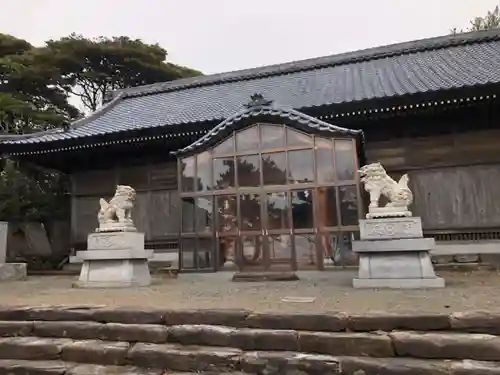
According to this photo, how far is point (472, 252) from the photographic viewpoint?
9906 millimetres

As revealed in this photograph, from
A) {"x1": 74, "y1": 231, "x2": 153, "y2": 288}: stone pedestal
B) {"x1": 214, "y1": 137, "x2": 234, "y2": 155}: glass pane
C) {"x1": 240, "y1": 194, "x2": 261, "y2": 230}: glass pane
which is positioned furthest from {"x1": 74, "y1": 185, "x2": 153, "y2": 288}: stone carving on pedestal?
{"x1": 214, "y1": 137, "x2": 234, "y2": 155}: glass pane

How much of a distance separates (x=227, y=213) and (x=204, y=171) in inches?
47.7

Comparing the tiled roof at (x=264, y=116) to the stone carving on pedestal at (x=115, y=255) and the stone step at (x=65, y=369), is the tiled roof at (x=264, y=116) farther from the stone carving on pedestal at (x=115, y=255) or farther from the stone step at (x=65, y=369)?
the stone step at (x=65, y=369)

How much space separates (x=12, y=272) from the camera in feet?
34.5

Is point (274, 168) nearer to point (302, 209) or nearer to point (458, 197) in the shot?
point (302, 209)

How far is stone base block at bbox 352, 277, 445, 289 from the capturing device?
6575 mm

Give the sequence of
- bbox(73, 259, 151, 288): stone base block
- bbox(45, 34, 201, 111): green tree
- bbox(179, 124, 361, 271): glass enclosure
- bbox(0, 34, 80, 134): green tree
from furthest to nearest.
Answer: bbox(45, 34, 201, 111): green tree → bbox(0, 34, 80, 134): green tree → bbox(179, 124, 361, 271): glass enclosure → bbox(73, 259, 151, 288): stone base block

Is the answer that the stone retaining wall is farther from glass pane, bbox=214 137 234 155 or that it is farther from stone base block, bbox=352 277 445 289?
glass pane, bbox=214 137 234 155

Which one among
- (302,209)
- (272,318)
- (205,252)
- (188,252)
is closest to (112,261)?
(188,252)

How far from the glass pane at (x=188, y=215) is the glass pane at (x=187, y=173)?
1.09 ft

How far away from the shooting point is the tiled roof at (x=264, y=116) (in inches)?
356

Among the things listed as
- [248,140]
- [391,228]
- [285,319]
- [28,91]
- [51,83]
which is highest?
[51,83]

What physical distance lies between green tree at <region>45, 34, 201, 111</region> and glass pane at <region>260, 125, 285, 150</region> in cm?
1901

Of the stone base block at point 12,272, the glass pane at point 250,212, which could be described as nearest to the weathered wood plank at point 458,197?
the glass pane at point 250,212
